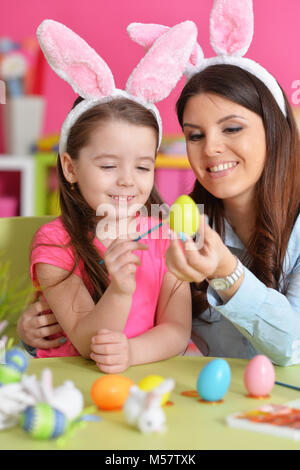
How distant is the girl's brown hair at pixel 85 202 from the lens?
1.13 meters

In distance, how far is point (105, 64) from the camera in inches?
42.6

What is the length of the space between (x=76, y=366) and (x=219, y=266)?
26 cm

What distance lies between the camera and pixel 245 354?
1312 mm

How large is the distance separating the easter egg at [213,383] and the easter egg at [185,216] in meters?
0.19

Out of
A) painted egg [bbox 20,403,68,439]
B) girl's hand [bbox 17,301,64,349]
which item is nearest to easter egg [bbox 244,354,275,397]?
painted egg [bbox 20,403,68,439]

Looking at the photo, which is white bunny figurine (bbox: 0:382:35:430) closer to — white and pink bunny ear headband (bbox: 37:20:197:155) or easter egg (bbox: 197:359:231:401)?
easter egg (bbox: 197:359:231:401)

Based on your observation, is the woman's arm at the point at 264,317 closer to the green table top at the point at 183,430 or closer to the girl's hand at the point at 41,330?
the green table top at the point at 183,430

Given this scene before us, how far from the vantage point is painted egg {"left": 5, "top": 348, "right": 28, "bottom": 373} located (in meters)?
0.74

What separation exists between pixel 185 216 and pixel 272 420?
0.29 m

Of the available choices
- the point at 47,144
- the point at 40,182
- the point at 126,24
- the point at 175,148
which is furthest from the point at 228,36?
the point at 126,24

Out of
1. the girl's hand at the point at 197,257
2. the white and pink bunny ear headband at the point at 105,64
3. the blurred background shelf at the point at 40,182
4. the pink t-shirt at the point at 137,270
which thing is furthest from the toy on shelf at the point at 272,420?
the blurred background shelf at the point at 40,182

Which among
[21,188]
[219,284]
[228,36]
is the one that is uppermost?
[228,36]

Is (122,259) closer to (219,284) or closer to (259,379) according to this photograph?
(219,284)

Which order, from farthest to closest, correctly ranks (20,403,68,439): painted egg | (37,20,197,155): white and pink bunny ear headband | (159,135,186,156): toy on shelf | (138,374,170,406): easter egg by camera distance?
(159,135,186,156): toy on shelf
(37,20,197,155): white and pink bunny ear headband
(138,374,170,406): easter egg
(20,403,68,439): painted egg
